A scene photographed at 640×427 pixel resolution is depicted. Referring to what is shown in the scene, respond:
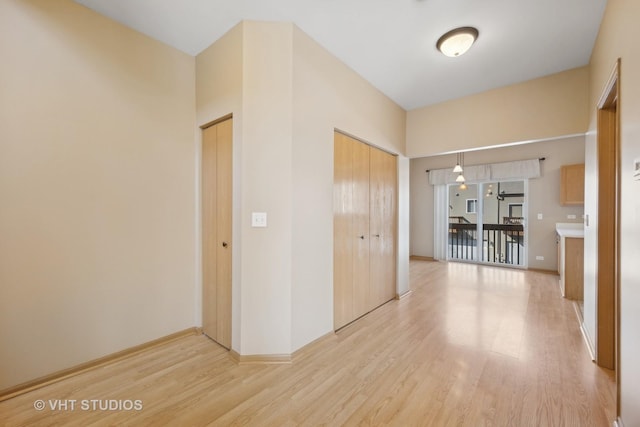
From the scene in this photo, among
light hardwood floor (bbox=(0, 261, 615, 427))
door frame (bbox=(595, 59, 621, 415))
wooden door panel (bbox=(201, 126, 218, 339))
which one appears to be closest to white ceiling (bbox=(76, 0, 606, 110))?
door frame (bbox=(595, 59, 621, 415))

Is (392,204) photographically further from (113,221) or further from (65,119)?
(65,119)

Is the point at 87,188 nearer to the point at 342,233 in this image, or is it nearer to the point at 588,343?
the point at 342,233

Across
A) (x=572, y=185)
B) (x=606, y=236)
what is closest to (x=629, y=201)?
(x=606, y=236)

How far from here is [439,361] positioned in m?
2.22

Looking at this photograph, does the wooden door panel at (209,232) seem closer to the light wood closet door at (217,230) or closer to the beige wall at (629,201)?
the light wood closet door at (217,230)

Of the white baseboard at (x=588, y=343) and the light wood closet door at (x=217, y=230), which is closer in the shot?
the white baseboard at (x=588, y=343)

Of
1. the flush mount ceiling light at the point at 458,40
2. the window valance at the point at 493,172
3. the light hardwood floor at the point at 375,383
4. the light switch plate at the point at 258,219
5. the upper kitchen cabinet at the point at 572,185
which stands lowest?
the light hardwood floor at the point at 375,383

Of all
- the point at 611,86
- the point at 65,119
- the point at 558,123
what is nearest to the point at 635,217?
the point at 611,86

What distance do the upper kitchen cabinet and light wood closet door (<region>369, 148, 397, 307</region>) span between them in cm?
360

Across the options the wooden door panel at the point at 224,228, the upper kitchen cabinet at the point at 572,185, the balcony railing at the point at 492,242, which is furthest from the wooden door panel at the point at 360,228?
the balcony railing at the point at 492,242

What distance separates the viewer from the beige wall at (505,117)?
114 inches

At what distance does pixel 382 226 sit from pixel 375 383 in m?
2.03

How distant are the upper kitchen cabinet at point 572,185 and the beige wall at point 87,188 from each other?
20.9 feet

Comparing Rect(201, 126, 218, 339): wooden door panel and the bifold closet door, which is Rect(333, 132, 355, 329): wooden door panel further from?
Rect(201, 126, 218, 339): wooden door panel
